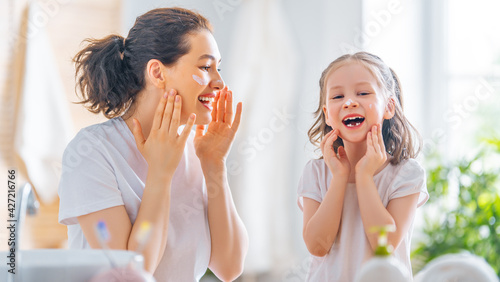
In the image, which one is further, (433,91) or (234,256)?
(433,91)

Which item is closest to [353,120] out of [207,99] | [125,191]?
[207,99]

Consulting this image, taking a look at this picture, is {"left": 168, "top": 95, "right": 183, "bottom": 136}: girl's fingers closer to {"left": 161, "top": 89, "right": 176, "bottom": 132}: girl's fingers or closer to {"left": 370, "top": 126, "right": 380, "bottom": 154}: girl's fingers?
{"left": 161, "top": 89, "right": 176, "bottom": 132}: girl's fingers

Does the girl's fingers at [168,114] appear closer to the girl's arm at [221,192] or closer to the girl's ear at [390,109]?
the girl's arm at [221,192]

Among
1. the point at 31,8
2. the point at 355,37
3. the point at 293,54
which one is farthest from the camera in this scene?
the point at 293,54

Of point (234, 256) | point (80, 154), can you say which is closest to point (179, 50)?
point (80, 154)

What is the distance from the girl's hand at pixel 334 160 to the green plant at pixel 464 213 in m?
1.00

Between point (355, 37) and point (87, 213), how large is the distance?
0.91 meters

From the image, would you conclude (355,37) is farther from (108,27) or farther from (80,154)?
(80,154)

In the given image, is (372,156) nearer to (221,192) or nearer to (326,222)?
(326,222)

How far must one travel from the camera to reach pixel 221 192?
2.70 feet

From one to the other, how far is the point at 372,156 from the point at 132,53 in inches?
15.7

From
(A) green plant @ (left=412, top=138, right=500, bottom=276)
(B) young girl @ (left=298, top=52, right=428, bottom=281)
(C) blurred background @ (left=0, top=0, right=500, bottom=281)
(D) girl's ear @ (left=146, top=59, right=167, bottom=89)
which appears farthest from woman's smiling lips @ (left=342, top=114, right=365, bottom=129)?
(A) green plant @ (left=412, top=138, right=500, bottom=276)

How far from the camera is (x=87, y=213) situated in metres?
0.71

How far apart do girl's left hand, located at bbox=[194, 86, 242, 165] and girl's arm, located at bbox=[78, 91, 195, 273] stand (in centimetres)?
11
